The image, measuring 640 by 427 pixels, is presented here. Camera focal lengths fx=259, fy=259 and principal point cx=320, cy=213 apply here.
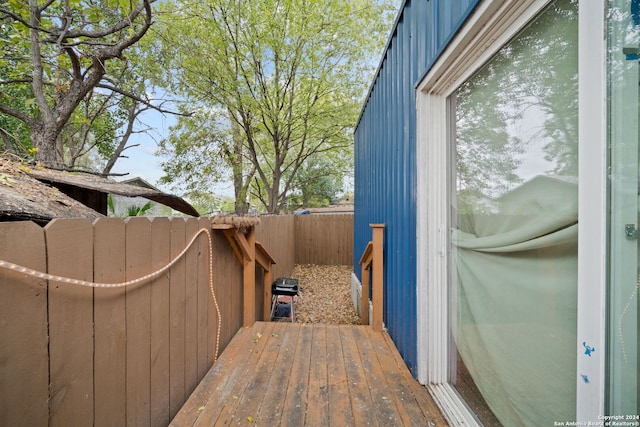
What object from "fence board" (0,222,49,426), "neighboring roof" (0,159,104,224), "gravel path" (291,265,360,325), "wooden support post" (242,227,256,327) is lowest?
"gravel path" (291,265,360,325)

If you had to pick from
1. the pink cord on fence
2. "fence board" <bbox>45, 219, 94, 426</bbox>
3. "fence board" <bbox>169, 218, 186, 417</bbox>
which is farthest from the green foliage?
"fence board" <bbox>45, 219, 94, 426</bbox>

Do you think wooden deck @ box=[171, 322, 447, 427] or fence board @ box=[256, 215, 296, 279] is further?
fence board @ box=[256, 215, 296, 279]

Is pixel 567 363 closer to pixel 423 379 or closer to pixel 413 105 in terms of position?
pixel 423 379

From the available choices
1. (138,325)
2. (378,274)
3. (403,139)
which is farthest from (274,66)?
(138,325)

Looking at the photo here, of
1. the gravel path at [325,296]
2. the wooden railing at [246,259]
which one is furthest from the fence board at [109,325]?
the gravel path at [325,296]

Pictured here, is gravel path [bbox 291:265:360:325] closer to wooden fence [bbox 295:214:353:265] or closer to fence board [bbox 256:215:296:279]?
wooden fence [bbox 295:214:353:265]

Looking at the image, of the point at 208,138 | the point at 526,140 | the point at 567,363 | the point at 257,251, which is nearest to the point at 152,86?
the point at 208,138

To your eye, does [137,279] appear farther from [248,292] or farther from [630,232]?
[630,232]

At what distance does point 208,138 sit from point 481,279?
874cm

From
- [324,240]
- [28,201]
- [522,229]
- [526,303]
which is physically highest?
[28,201]

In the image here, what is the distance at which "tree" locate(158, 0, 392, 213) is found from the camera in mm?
5836

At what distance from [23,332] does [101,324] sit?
30cm

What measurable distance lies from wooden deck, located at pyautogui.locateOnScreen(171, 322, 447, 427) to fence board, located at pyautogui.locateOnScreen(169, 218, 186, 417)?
9 centimetres

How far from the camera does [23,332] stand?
77 centimetres
